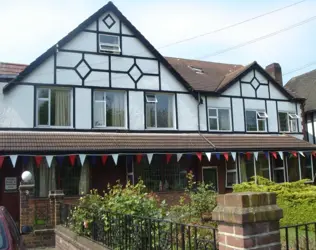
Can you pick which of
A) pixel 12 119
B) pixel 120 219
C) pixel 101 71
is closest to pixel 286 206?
pixel 120 219

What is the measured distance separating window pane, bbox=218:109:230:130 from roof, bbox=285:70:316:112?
8.29 metres

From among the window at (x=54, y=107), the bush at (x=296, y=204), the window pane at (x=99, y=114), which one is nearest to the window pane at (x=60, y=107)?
the window at (x=54, y=107)

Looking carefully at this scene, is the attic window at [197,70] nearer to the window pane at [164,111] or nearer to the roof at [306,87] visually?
the window pane at [164,111]

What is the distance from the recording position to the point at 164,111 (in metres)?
17.8

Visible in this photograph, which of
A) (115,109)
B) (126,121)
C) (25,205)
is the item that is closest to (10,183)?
(25,205)

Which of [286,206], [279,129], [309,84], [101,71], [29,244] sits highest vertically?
[309,84]

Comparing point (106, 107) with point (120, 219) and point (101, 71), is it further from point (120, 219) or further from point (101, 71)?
point (120, 219)

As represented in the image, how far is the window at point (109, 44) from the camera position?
1666 centimetres

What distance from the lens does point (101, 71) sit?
16.4 meters

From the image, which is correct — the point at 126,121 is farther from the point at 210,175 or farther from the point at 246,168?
the point at 246,168

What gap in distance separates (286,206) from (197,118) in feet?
23.5

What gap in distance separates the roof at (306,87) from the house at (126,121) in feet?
18.2

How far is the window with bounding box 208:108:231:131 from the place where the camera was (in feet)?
62.0

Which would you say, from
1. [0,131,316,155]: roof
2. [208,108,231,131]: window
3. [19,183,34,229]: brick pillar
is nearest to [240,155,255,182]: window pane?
[0,131,316,155]: roof
